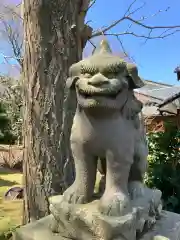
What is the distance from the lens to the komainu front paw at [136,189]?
1247mm

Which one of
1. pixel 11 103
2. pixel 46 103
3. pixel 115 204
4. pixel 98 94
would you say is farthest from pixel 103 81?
pixel 11 103

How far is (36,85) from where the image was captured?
2.36 m

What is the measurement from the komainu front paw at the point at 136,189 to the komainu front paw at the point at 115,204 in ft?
0.32

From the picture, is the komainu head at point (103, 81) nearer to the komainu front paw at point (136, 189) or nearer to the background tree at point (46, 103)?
the komainu front paw at point (136, 189)

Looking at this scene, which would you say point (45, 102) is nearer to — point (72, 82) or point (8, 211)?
point (72, 82)

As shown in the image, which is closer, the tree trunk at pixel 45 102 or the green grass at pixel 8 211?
the tree trunk at pixel 45 102

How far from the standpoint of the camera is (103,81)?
1.08 meters

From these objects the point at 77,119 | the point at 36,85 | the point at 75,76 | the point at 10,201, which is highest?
the point at 36,85

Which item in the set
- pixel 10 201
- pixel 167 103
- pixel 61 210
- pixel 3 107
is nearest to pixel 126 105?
pixel 61 210

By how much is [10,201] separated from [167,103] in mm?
2854

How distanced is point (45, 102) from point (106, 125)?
128 centimetres

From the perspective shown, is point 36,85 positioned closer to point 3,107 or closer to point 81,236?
point 81,236

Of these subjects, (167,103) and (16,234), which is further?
(167,103)

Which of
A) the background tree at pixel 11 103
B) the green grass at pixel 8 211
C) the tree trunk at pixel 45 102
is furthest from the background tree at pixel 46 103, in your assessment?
the background tree at pixel 11 103
